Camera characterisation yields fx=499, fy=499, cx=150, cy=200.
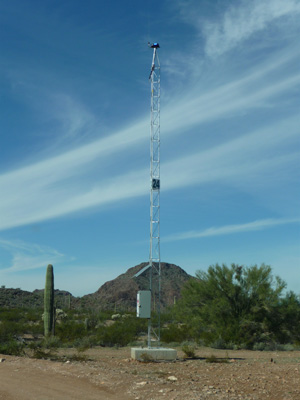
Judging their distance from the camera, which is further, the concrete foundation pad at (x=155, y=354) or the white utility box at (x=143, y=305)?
the white utility box at (x=143, y=305)

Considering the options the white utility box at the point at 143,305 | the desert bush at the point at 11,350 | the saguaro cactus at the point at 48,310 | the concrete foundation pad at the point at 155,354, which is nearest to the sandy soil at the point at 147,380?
the concrete foundation pad at the point at 155,354

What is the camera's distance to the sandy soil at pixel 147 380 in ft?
39.2

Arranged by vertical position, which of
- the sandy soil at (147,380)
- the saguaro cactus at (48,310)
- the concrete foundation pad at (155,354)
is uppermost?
the saguaro cactus at (48,310)

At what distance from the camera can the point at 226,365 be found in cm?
1791

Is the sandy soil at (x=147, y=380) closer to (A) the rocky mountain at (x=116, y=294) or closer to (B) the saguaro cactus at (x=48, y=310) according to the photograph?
(B) the saguaro cactus at (x=48, y=310)

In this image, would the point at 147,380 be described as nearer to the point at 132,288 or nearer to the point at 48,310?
the point at 48,310

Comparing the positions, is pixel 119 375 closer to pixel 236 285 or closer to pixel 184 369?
pixel 184 369

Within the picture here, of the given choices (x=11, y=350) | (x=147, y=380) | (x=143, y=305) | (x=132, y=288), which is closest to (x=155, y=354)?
(x=143, y=305)

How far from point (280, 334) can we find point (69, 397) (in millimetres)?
18074

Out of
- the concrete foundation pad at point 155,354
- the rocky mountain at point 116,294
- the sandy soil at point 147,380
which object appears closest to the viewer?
the sandy soil at point 147,380

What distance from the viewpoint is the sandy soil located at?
39.2ft

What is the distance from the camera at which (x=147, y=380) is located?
13.5 meters

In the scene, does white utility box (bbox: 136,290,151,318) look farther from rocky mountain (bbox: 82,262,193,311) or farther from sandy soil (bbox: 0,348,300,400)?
rocky mountain (bbox: 82,262,193,311)

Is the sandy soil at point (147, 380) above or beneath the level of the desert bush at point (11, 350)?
beneath
